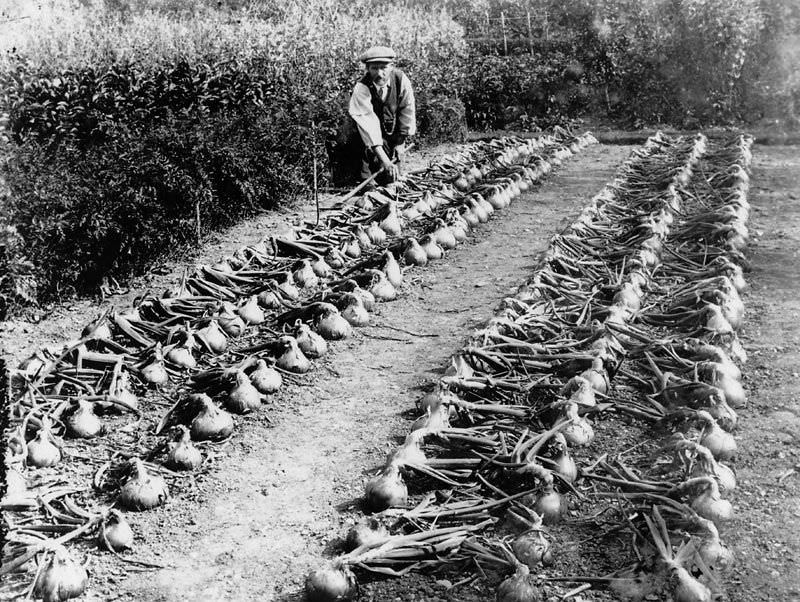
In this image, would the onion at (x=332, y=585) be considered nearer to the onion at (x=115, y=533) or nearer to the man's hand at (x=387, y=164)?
the onion at (x=115, y=533)

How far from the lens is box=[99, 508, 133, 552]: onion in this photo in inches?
140

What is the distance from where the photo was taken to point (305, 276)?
6.52 metres

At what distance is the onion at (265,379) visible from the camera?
4910 millimetres

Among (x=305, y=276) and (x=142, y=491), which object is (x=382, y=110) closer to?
(x=305, y=276)

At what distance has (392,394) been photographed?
16.4 ft

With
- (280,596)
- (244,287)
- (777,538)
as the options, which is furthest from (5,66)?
(777,538)

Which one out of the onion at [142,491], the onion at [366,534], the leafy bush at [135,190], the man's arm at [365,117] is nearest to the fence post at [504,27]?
the man's arm at [365,117]

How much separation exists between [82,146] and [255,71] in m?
2.15

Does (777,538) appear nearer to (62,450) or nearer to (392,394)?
(392,394)

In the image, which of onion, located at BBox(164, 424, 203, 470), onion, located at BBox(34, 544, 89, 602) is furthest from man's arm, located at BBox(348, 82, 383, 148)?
onion, located at BBox(34, 544, 89, 602)

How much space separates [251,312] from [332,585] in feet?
9.59

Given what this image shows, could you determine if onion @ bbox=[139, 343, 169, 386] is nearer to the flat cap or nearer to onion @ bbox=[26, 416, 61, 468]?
onion @ bbox=[26, 416, 61, 468]

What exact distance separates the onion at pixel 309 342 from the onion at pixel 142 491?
1617 millimetres

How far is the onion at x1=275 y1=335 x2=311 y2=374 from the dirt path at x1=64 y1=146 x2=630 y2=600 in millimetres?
79
